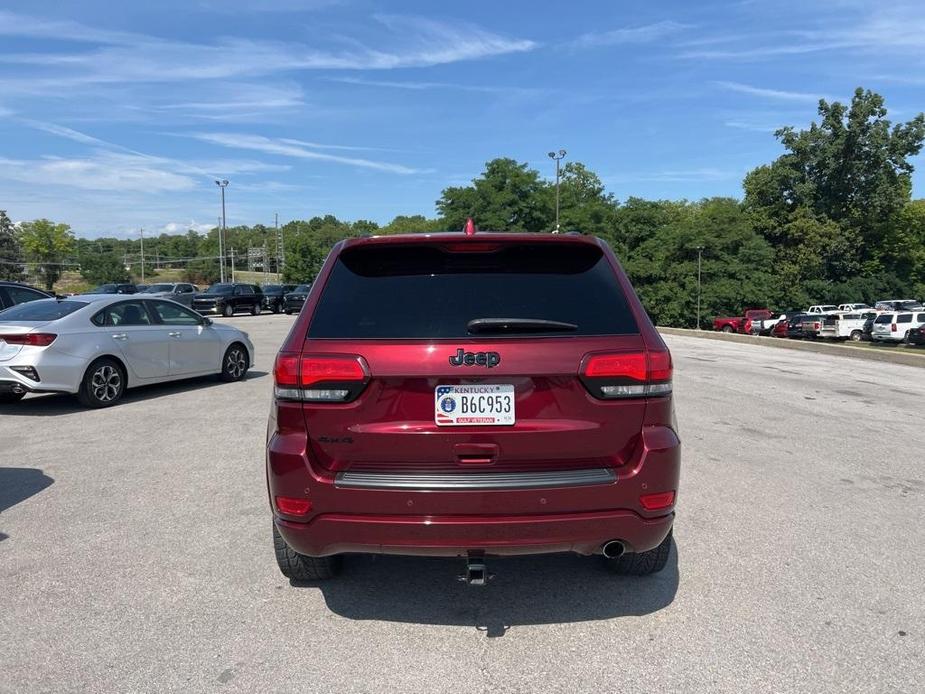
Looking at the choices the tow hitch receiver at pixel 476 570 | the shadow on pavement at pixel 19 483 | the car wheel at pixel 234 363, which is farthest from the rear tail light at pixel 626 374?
the car wheel at pixel 234 363

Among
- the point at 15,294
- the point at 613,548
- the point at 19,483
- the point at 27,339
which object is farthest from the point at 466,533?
the point at 15,294

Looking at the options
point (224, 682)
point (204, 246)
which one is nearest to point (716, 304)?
point (224, 682)

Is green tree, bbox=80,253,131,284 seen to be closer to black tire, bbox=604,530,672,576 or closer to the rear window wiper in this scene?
black tire, bbox=604,530,672,576

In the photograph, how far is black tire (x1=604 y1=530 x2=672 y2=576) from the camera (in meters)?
3.73

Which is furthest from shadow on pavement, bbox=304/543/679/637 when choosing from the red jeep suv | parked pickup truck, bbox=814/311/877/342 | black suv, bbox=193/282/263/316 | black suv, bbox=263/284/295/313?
parked pickup truck, bbox=814/311/877/342

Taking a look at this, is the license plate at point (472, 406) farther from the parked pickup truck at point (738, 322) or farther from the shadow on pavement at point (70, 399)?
the parked pickup truck at point (738, 322)

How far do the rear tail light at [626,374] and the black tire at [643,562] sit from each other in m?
1.05

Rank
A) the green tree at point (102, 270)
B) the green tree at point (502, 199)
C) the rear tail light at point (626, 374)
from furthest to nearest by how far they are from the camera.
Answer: the green tree at point (102, 270), the green tree at point (502, 199), the rear tail light at point (626, 374)

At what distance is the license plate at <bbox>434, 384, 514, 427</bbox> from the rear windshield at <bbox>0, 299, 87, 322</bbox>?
7664mm

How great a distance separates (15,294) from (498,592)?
14.4 metres

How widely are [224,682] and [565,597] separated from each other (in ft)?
5.64

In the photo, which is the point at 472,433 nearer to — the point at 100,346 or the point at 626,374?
the point at 626,374

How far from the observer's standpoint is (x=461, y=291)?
326cm

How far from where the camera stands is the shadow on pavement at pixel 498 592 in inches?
135
